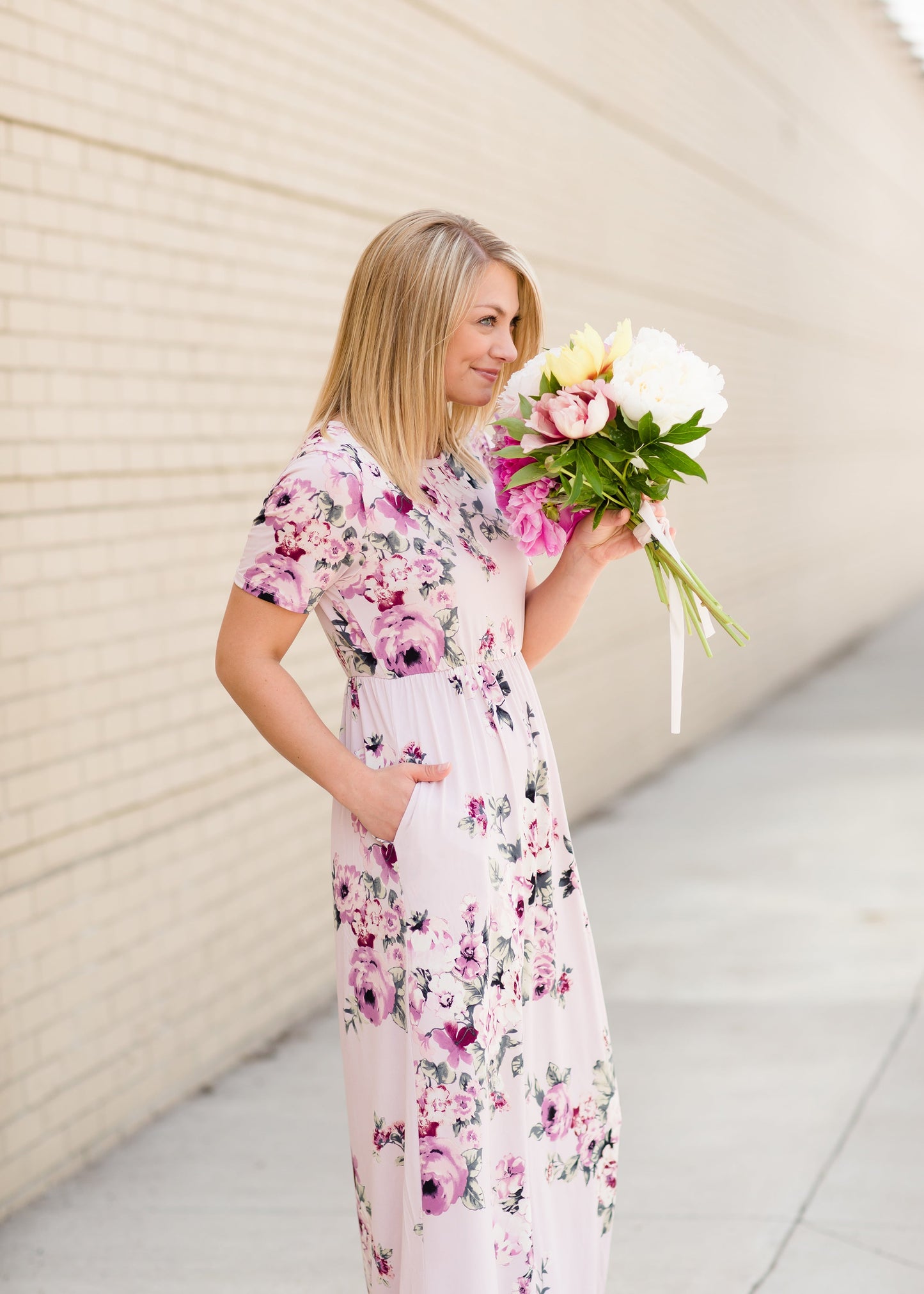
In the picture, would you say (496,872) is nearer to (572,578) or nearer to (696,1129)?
(572,578)

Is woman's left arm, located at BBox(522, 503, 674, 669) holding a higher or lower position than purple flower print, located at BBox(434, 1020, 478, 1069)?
higher

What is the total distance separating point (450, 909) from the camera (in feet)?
7.60

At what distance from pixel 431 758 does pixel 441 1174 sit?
626 mm

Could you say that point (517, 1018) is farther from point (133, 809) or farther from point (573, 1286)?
point (133, 809)

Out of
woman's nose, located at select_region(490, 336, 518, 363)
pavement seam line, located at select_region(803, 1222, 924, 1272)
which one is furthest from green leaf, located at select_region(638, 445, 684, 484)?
pavement seam line, located at select_region(803, 1222, 924, 1272)

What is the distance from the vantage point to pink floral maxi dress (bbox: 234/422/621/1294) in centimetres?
230

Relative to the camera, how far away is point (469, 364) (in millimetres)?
2404

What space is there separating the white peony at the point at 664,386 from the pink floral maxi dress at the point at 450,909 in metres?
0.33

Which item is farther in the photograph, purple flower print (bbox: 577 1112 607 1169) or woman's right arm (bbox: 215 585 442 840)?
purple flower print (bbox: 577 1112 607 1169)

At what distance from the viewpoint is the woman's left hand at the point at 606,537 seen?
2.39 meters

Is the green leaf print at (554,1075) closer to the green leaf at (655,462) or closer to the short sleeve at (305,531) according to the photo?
the short sleeve at (305,531)

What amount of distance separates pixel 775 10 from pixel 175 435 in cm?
940

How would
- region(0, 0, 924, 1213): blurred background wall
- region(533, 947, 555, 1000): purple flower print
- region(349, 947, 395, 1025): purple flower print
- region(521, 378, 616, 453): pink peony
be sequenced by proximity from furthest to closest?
region(0, 0, 924, 1213): blurred background wall, region(533, 947, 555, 1000): purple flower print, region(349, 947, 395, 1025): purple flower print, region(521, 378, 616, 453): pink peony

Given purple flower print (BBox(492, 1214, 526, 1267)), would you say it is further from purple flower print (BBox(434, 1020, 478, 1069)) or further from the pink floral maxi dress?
purple flower print (BBox(434, 1020, 478, 1069))
